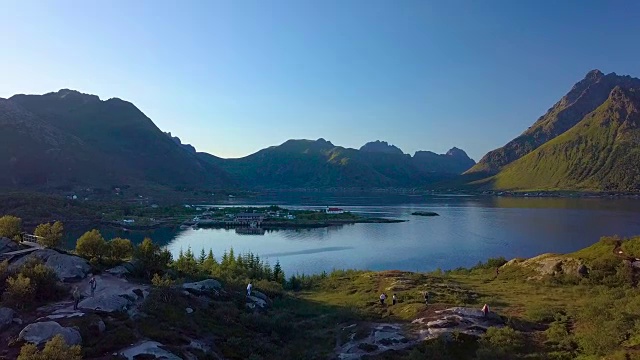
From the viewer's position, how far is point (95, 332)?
1070 inches

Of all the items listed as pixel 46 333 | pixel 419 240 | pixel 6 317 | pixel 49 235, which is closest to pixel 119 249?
pixel 49 235

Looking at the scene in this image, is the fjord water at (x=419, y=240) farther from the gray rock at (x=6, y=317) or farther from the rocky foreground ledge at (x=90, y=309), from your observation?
the gray rock at (x=6, y=317)

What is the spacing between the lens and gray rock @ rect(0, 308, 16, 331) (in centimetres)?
2732

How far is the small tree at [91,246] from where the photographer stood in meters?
44.0

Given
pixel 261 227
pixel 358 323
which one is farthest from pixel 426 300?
pixel 261 227

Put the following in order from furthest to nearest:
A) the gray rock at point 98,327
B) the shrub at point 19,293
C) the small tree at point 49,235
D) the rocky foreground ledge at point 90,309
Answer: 1. the small tree at point 49,235
2. the shrub at point 19,293
3. the gray rock at point 98,327
4. the rocky foreground ledge at point 90,309

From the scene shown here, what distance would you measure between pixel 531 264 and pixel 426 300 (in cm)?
2210

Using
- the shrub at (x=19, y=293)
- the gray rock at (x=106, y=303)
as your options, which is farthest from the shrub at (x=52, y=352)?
the shrub at (x=19, y=293)

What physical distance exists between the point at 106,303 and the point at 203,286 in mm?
10484

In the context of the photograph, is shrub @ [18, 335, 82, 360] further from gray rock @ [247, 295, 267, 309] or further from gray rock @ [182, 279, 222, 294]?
gray rock @ [247, 295, 267, 309]

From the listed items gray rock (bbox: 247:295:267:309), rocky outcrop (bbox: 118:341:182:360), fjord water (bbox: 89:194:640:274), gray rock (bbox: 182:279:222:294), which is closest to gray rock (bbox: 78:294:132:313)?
rocky outcrop (bbox: 118:341:182:360)

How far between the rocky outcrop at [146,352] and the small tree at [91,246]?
832 inches

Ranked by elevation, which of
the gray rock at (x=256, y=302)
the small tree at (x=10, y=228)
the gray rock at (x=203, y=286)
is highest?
the small tree at (x=10, y=228)

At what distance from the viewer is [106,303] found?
31.4 m
